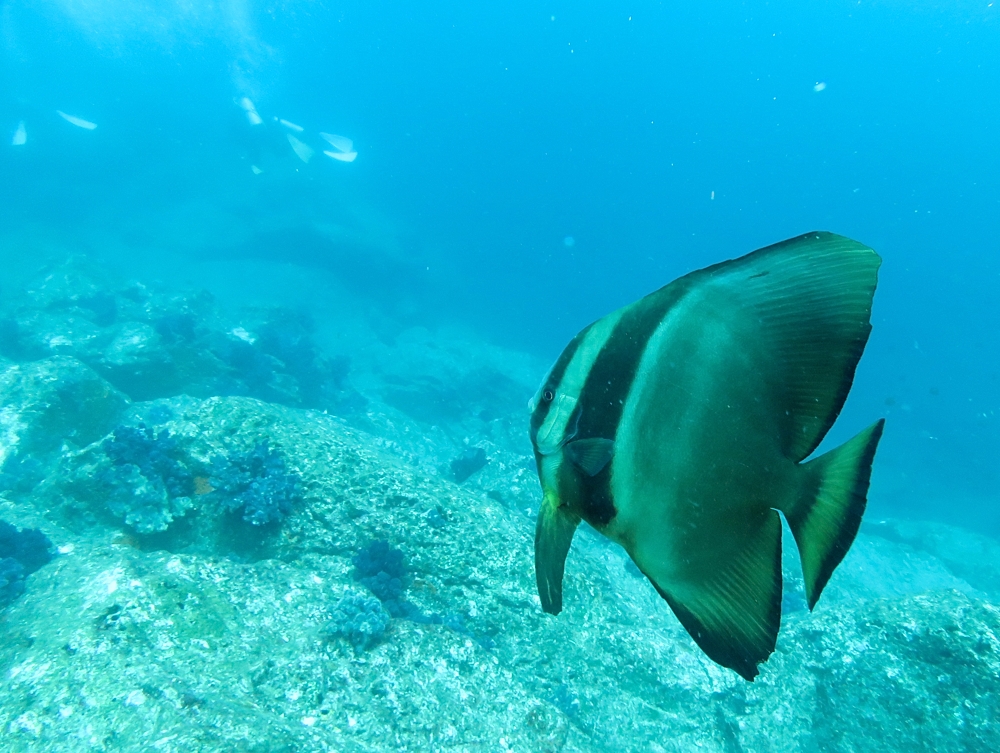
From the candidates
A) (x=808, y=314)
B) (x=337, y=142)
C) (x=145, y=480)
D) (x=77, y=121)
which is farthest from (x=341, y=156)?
(x=808, y=314)

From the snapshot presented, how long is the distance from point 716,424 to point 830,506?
23cm

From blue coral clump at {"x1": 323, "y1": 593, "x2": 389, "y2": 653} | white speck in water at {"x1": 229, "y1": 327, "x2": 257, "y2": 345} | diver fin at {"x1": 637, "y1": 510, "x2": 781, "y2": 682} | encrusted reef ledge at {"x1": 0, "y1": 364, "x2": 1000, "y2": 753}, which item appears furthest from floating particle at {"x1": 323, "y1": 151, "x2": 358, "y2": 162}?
diver fin at {"x1": 637, "y1": 510, "x2": 781, "y2": 682}

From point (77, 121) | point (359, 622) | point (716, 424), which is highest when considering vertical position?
point (716, 424)

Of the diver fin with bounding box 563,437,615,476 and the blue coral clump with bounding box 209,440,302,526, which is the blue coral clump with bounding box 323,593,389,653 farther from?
the diver fin with bounding box 563,437,615,476

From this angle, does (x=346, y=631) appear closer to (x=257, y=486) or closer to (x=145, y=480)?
(x=257, y=486)

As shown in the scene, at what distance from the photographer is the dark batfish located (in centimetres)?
94

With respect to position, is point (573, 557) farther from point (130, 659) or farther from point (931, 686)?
point (130, 659)

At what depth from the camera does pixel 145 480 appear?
6250 mm

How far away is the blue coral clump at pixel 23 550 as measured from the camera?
502 cm

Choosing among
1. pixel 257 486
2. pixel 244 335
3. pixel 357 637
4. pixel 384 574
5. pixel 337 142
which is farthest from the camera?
pixel 337 142

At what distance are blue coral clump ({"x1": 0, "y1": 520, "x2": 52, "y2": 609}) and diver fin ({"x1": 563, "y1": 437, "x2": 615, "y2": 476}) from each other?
6697mm

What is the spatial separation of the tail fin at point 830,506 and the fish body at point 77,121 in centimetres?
5465

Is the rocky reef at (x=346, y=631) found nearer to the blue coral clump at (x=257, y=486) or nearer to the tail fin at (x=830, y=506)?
the blue coral clump at (x=257, y=486)

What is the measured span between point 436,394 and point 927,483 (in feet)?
100
